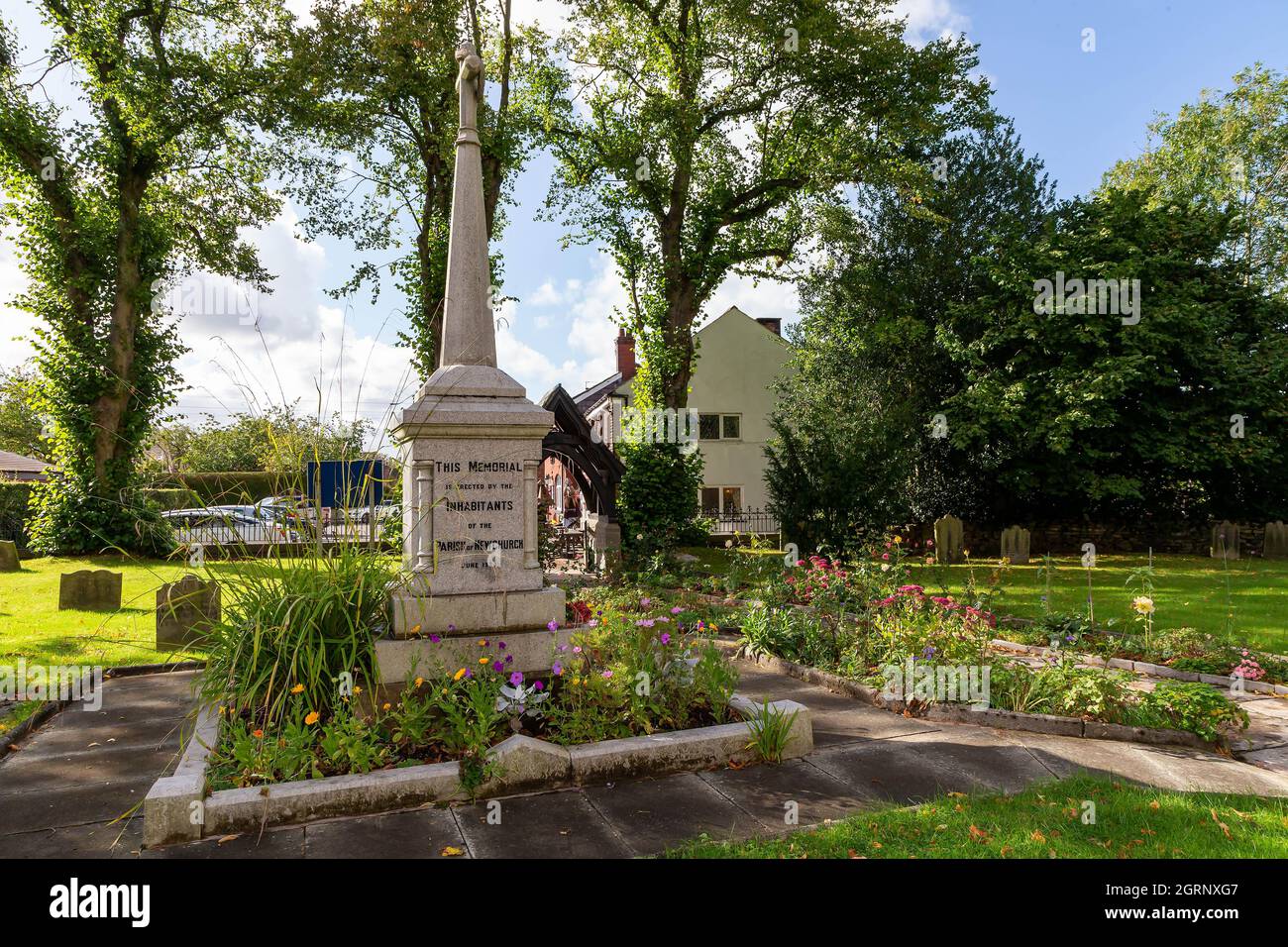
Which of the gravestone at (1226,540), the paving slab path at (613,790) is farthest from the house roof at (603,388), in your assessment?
the paving slab path at (613,790)

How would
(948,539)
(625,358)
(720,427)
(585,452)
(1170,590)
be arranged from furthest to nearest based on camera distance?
(625,358), (720,427), (948,539), (585,452), (1170,590)

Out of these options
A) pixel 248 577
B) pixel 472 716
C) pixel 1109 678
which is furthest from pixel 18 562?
pixel 1109 678

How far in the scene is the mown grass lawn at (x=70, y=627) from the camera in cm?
779

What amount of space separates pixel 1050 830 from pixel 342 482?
5.40 m

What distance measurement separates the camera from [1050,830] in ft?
12.7

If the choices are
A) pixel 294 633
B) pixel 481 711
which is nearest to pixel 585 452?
pixel 294 633

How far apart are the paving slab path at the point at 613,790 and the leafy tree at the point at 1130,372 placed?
16.9 meters

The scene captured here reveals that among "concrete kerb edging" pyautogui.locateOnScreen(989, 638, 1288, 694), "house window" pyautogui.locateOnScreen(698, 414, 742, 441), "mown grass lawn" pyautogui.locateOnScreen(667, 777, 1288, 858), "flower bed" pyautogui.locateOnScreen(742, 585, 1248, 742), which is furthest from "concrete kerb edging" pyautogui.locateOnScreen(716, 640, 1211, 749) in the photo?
"house window" pyautogui.locateOnScreen(698, 414, 742, 441)

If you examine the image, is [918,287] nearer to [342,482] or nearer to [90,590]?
[342,482]

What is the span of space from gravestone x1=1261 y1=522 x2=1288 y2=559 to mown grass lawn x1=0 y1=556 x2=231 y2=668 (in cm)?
2537

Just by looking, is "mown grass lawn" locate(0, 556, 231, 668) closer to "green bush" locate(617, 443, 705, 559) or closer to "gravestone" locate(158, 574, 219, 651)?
"gravestone" locate(158, 574, 219, 651)

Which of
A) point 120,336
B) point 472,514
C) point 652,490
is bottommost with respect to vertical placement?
point 472,514

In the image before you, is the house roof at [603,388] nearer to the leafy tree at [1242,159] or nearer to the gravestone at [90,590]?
the leafy tree at [1242,159]
